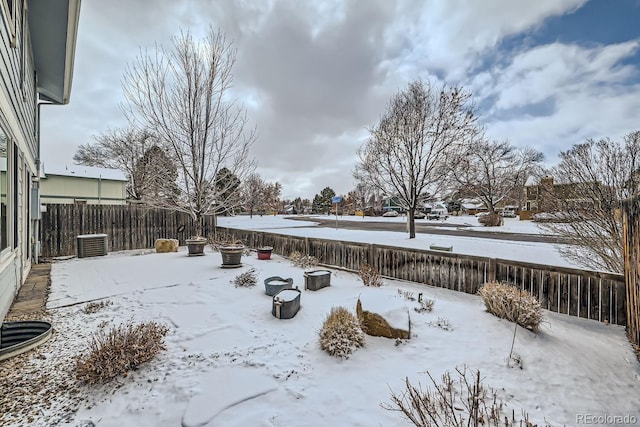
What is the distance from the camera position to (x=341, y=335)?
3.20m

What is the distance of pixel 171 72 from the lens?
9070 millimetres

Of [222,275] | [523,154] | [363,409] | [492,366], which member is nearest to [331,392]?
[363,409]

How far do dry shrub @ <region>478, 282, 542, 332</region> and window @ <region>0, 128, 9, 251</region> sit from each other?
651 cm

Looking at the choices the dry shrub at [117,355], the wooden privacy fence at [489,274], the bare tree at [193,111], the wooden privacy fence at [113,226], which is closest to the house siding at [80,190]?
the wooden privacy fence at [113,226]

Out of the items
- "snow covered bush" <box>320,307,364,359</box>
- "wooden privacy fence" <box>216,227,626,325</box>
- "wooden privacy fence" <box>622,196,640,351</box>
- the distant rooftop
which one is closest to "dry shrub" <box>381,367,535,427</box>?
"snow covered bush" <box>320,307,364,359</box>

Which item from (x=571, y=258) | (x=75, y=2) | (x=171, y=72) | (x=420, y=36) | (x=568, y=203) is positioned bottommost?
(x=571, y=258)

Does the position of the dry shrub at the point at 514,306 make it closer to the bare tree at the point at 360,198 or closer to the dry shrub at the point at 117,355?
the dry shrub at the point at 117,355

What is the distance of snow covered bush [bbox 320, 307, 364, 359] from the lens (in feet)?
10.1

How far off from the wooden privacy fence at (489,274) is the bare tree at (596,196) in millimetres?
1213

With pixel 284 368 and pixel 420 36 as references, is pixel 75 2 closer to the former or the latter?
pixel 284 368

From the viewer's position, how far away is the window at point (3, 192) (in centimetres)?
346

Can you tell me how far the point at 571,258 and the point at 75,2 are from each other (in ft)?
34.0

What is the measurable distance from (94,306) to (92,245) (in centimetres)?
613

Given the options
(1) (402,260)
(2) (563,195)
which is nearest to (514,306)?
(1) (402,260)
